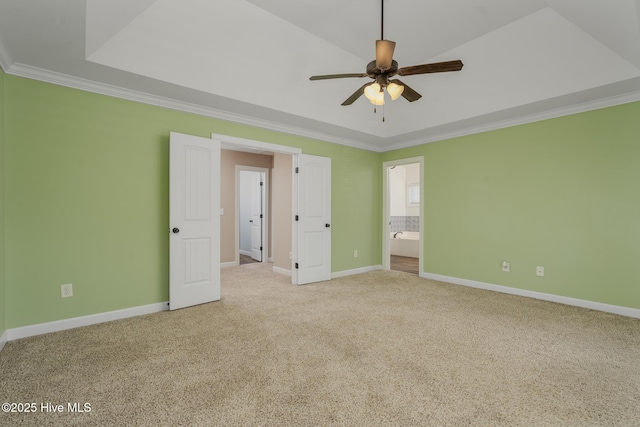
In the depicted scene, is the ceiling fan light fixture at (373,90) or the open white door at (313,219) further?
the open white door at (313,219)

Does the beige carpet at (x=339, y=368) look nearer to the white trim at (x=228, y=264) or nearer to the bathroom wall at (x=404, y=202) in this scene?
the white trim at (x=228, y=264)

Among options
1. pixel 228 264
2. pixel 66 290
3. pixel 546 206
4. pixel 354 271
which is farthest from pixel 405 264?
pixel 66 290

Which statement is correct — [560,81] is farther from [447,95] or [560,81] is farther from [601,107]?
[447,95]

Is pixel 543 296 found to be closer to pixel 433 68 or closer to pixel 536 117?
pixel 536 117

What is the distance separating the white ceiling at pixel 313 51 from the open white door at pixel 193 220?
57cm

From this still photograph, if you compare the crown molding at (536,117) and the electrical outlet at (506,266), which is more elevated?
the crown molding at (536,117)

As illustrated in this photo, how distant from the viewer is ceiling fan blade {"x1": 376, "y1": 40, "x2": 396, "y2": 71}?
2.10 metres

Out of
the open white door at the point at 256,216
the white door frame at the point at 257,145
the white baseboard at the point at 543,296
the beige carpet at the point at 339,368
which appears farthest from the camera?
the open white door at the point at 256,216

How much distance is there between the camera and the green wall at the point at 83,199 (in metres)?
2.55

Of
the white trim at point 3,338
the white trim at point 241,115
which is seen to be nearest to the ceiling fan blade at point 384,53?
the white trim at point 241,115

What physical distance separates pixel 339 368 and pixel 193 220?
2389mm

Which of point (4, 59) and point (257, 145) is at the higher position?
point (4, 59)

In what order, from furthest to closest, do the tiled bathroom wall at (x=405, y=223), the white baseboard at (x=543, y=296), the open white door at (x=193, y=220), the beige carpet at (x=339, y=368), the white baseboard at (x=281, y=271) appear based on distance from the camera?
the tiled bathroom wall at (x=405, y=223) < the white baseboard at (x=281, y=271) < the open white door at (x=193, y=220) < the white baseboard at (x=543, y=296) < the beige carpet at (x=339, y=368)

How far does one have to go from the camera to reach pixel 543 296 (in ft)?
12.2
